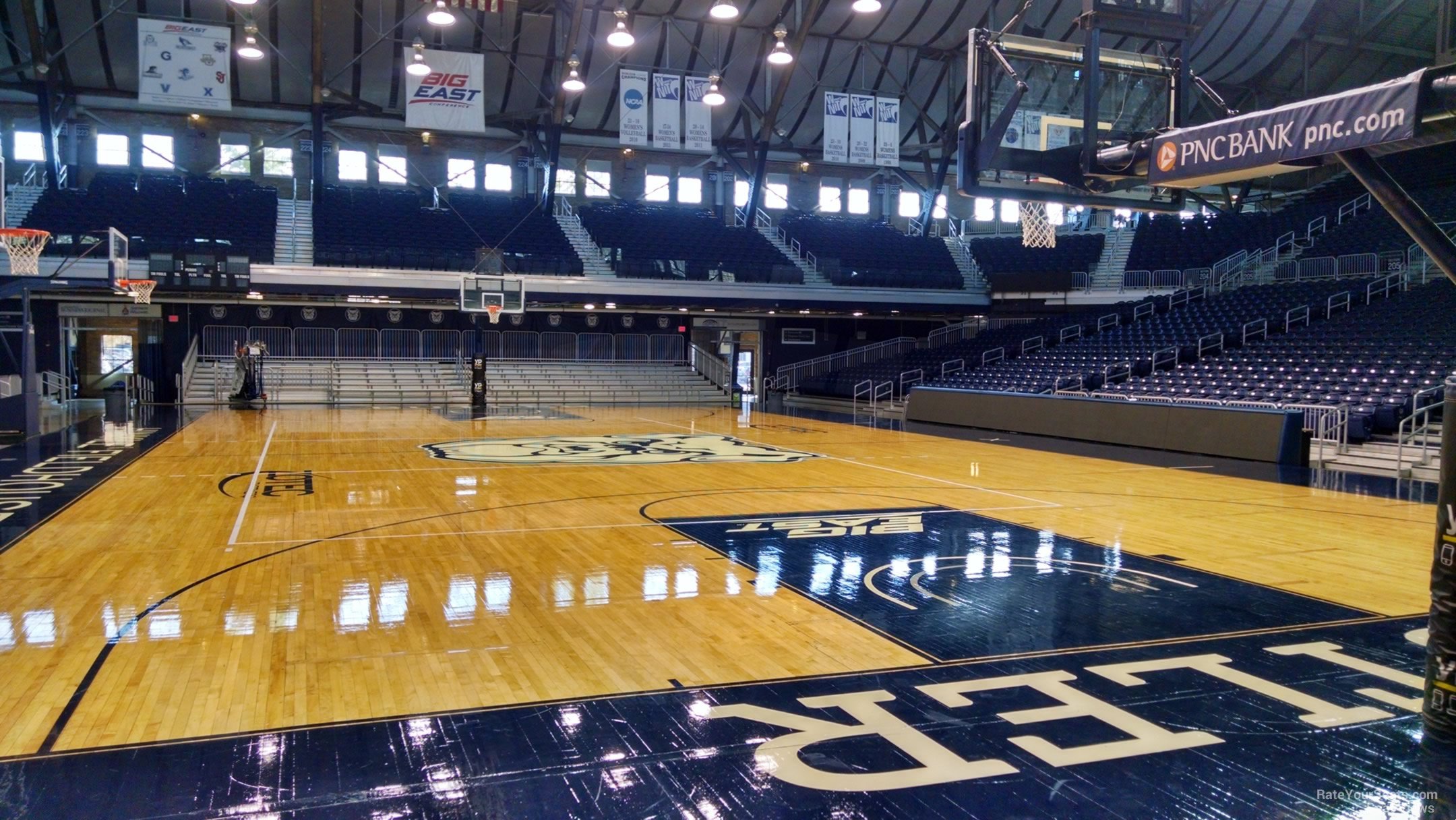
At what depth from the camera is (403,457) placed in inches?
582

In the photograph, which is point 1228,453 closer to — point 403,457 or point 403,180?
point 403,457

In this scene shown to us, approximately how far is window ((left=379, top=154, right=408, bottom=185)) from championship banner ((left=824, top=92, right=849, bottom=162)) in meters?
13.7

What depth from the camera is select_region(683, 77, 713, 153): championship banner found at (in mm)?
25188

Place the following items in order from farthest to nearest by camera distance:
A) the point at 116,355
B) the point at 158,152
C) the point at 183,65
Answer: the point at 158,152 → the point at 116,355 → the point at 183,65

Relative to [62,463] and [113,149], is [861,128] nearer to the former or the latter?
[62,463]

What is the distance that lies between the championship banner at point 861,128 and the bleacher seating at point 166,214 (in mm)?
15150

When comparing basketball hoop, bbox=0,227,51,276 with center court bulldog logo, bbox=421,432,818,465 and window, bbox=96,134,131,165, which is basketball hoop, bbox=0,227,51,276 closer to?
center court bulldog logo, bbox=421,432,818,465

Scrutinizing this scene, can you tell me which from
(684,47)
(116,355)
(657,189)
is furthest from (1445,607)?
(116,355)

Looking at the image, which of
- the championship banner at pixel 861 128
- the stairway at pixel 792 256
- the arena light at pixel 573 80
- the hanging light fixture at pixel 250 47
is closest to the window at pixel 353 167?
the hanging light fixture at pixel 250 47

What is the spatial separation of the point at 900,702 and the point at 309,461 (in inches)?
457

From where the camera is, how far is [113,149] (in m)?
29.3

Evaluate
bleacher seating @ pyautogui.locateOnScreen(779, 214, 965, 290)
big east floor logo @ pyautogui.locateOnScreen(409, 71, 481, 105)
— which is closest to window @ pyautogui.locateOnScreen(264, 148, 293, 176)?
big east floor logo @ pyautogui.locateOnScreen(409, 71, 481, 105)

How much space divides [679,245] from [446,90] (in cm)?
940

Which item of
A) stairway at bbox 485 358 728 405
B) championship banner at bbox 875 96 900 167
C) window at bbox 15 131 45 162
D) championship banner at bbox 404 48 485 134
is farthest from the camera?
stairway at bbox 485 358 728 405
